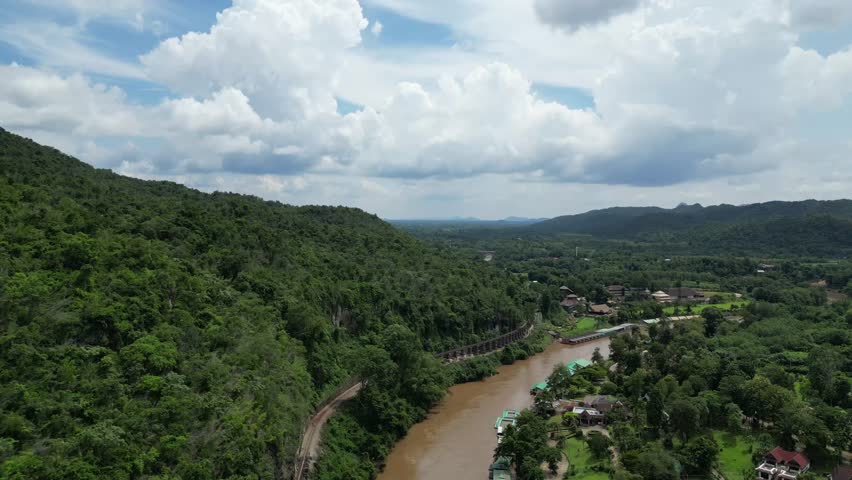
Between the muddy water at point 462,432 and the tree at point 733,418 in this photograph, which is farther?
the tree at point 733,418

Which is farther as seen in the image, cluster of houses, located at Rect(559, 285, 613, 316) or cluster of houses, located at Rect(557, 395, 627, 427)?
cluster of houses, located at Rect(559, 285, 613, 316)

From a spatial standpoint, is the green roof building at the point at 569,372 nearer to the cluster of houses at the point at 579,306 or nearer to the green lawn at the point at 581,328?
the green lawn at the point at 581,328

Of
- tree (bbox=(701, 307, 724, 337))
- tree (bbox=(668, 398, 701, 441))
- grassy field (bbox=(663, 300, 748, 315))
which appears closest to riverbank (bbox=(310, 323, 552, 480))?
tree (bbox=(668, 398, 701, 441))

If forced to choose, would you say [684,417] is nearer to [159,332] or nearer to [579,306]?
[159,332]

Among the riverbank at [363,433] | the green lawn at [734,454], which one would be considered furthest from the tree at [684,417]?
the riverbank at [363,433]

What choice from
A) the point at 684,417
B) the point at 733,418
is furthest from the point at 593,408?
the point at 733,418

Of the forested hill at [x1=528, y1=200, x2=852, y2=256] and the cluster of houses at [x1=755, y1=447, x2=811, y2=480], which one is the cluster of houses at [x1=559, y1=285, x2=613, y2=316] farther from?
the forested hill at [x1=528, y1=200, x2=852, y2=256]

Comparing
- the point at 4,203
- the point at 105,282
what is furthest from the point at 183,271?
the point at 4,203
